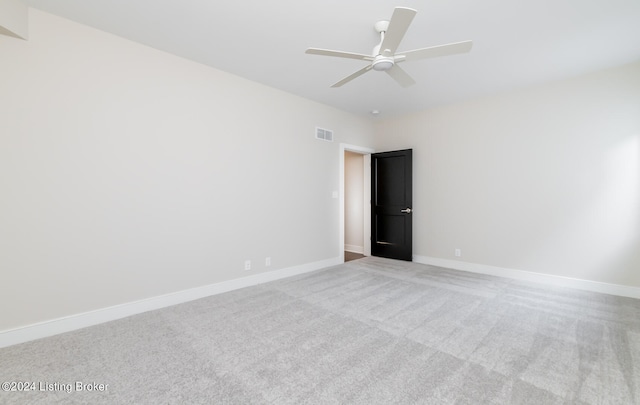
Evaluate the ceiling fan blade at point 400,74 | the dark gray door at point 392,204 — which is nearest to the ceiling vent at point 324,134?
the dark gray door at point 392,204

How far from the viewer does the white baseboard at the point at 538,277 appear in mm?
3426

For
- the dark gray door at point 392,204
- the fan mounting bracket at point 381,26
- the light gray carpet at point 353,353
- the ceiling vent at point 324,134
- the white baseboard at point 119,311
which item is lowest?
the light gray carpet at point 353,353

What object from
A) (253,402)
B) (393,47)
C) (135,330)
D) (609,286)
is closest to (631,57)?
(609,286)

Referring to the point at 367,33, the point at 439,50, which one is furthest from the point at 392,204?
the point at 439,50

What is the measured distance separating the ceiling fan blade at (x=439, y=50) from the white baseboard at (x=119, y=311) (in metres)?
3.27

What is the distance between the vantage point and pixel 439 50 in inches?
88.4

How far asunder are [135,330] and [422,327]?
2.70m

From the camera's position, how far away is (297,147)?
14.6ft

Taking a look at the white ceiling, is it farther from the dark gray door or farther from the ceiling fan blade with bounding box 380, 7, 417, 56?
the dark gray door

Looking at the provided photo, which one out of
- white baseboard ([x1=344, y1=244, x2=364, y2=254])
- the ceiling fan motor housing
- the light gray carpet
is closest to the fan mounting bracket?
the ceiling fan motor housing

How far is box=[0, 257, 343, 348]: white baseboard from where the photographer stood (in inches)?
91.8

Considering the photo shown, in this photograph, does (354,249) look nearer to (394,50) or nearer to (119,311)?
(119,311)

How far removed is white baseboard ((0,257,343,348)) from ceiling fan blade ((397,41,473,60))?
327cm

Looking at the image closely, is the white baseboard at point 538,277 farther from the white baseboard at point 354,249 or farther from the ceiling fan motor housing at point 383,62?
the ceiling fan motor housing at point 383,62
